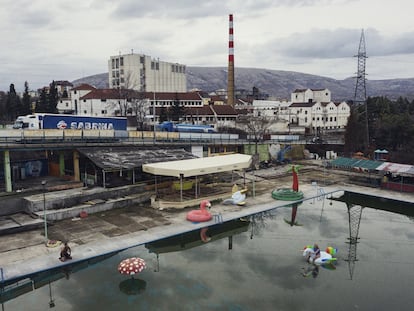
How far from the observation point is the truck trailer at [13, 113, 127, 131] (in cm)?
3516

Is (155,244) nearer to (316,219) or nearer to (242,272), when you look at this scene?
(242,272)

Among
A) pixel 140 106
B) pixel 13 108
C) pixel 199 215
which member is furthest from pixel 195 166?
pixel 13 108

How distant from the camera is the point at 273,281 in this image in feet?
57.7

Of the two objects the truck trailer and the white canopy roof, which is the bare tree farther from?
the white canopy roof

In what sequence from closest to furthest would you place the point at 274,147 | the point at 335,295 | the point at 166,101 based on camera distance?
the point at 335,295, the point at 274,147, the point at 166,101

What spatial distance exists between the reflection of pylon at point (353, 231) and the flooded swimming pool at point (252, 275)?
0.21 ft

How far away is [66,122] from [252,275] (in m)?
25.9

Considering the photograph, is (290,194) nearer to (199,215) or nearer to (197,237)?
(199,215)

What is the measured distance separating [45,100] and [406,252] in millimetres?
66240

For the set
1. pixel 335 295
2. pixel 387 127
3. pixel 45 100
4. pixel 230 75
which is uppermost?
pixel 230 75

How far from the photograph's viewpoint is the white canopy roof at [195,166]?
2844cm

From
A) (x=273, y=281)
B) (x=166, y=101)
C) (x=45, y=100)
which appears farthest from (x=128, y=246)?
(x=166, y=101)

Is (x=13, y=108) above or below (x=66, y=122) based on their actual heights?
above

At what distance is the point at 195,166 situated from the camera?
98.9ft
